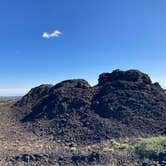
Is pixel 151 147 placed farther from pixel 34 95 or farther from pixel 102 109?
pixel 34 95

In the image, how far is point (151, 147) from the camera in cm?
3491

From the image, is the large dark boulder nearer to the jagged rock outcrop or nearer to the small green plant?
the jagged rock outcrop

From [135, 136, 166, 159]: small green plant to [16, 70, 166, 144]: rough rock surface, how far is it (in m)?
3.20

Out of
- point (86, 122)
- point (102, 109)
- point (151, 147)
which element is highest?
point (102, 109)

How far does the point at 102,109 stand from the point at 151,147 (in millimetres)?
12232

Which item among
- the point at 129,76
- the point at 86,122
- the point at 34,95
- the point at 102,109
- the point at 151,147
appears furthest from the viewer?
the point at 34,95

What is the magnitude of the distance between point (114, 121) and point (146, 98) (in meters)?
6.56

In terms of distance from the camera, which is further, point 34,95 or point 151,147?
point 34,95

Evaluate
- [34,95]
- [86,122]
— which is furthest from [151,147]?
[34,95]

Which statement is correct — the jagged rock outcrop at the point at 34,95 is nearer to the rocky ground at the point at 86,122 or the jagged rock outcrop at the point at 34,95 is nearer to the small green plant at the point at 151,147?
the rocky ground at the point at 86,122

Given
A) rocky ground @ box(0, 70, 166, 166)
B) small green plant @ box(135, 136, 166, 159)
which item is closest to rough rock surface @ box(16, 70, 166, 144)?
rocky ground @ box(0, 70, 166, 166)

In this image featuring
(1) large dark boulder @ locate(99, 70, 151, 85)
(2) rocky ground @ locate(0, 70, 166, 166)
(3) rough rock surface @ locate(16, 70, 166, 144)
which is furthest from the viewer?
(1) large dark boulder @ locate(99, 70, 151, 85)

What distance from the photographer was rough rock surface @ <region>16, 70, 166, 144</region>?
41.0 m

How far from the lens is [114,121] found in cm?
4325
